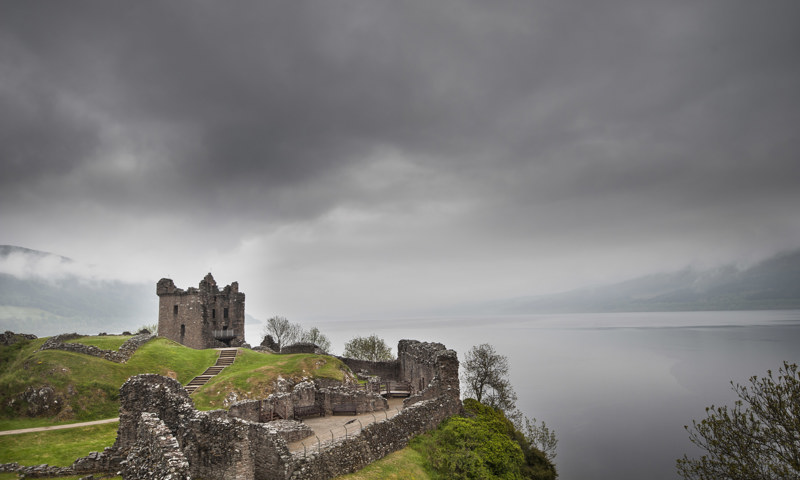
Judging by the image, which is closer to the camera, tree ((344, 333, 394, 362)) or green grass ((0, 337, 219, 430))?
green grass ((0, 337, 219, 430))

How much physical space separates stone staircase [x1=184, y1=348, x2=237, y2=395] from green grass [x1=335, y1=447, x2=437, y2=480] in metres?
17.8

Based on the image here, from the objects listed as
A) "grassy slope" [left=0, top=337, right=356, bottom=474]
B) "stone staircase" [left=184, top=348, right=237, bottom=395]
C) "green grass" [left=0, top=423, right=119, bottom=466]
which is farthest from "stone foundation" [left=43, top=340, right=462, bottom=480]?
"stone staircase" [left=184, top=348, right=237, bottom=395]

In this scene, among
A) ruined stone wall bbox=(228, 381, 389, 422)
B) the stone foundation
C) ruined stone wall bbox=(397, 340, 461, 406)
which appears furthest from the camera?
ruined stone wall bbox=(397, 340, 461, 406)

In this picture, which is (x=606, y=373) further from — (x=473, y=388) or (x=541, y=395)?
(x=473, y=388)

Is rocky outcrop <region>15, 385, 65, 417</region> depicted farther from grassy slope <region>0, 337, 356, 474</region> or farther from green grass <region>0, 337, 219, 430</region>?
grassy slope <region>0, 337, 356, 474</region>

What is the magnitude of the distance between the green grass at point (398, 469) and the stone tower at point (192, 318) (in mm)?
48963

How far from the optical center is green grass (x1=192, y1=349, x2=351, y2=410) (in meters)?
31.1

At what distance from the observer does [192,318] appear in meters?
61.1

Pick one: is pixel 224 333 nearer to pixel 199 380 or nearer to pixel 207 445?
pixel 199 380

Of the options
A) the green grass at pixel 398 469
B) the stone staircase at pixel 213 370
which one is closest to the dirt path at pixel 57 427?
the stone staircase at pixel 213 370

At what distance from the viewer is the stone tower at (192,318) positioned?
2394 inches

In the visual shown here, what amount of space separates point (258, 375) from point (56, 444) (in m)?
14.0

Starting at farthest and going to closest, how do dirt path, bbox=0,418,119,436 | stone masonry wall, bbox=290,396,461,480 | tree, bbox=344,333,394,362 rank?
tree, bbox=344,333,394,362 < dirt path, bbox=0,418,119,436 < stone masonry wall, bbox=290,396,461,480

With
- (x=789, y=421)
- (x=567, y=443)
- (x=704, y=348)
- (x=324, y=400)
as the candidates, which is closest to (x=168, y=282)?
(x=324, y=400)
